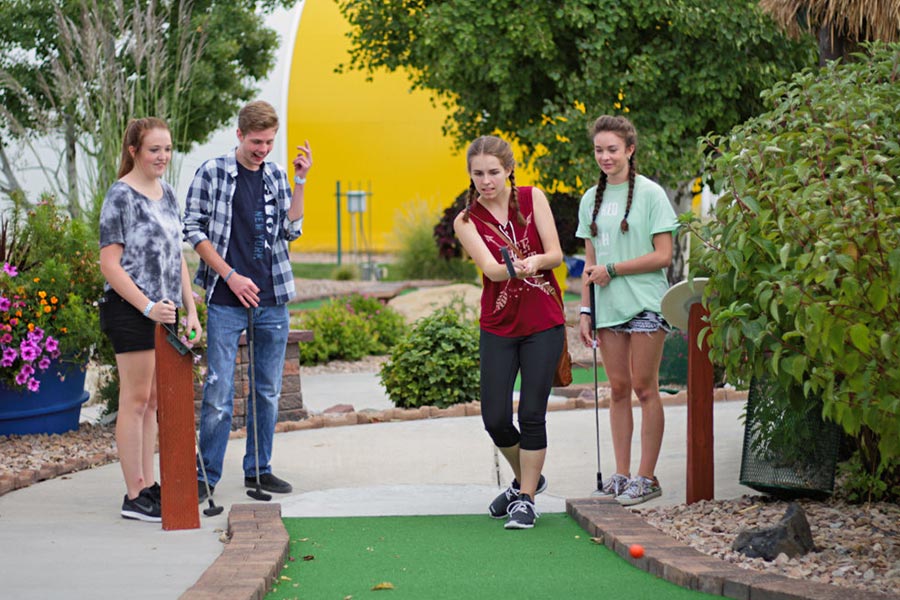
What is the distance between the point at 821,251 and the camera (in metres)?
3.94

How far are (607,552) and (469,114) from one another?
13.7 metres

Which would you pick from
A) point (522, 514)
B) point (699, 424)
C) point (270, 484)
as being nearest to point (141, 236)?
point (270, 484)

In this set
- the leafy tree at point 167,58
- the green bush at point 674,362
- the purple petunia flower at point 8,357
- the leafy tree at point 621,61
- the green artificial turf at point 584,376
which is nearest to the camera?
the purple petunia flower at point 8,357

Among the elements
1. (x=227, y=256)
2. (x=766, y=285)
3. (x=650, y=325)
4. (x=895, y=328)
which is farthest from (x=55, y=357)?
(x=895, y=328)

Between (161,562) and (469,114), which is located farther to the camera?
(469,114)

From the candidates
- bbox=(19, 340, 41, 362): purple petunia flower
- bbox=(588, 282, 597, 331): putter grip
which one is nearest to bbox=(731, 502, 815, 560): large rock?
bbox=(588, 282, 597, 331): putter grip

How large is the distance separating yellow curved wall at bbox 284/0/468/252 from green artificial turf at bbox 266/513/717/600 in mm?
33076

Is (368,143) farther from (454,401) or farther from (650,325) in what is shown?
(650,325)

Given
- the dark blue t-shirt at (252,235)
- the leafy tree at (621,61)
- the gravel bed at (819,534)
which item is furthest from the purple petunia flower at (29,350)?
the leafy tree at (621,61)

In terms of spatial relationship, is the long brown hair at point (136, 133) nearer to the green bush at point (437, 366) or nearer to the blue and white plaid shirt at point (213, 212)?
the blue and white plaid shirt at point (213, 212)

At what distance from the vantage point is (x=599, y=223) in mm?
5891

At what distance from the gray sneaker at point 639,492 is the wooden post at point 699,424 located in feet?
0.80

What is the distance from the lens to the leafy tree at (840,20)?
6.55m

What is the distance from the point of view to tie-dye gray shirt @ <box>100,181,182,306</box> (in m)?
5.32
